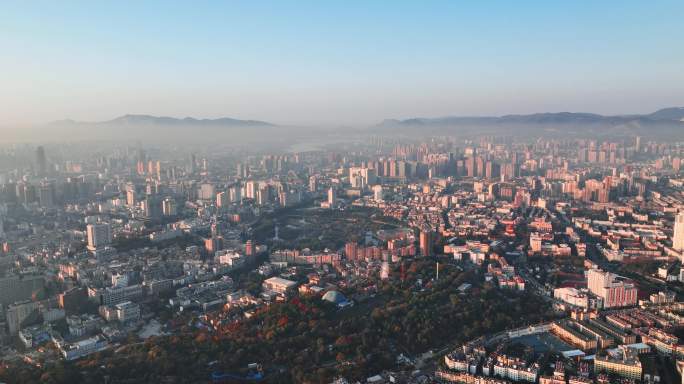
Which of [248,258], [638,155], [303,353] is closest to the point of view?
[303,353]

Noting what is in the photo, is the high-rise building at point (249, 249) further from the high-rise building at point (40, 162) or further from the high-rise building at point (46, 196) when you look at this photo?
the high-rise building at point (40, 162)

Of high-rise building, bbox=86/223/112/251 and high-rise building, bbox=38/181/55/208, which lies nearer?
high-rise building, bbox=86/223/112/251

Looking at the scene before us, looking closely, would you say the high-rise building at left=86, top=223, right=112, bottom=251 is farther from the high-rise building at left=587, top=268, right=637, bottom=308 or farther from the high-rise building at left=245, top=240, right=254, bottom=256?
the high-rise building at left=587, top=268, right=637, bottom=308

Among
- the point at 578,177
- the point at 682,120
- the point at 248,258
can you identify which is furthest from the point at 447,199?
the point at 682,120

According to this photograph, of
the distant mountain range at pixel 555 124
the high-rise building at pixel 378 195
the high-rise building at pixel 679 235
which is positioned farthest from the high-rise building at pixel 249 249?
the distant mountain range at pixel 555 124

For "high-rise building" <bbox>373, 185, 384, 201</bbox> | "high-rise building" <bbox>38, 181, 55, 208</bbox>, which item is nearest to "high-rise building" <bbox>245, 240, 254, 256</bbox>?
"high-rise building" <bbox>373, 185, 384, 201</bbox>

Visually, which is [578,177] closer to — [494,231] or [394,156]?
[494,231]
